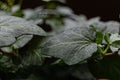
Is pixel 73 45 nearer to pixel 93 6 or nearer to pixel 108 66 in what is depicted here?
pixel 108 66

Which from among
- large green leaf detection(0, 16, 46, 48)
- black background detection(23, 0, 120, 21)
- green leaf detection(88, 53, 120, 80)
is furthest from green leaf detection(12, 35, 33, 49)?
black background detection(23, 0, 120, 21)

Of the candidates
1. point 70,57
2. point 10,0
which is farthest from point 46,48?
point 10,0

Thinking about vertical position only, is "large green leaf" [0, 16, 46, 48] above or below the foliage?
above

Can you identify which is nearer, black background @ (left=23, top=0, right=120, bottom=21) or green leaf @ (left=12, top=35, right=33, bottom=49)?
green leaf @ (left=12, top=35, right=33, bottom=49)

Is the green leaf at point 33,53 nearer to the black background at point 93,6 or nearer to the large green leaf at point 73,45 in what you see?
the large green leaf at point 73,45

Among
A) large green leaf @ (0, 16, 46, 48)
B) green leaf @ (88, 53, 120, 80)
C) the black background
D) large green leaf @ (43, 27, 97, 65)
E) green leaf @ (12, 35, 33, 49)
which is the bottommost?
the black background

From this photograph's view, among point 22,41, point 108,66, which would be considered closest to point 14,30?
point 22,41

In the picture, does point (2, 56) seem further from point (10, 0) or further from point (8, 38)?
point (10, 0)

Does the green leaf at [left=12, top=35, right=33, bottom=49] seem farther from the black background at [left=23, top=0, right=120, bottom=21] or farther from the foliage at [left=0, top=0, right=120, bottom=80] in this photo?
the black background at [left=23, top=0, right=120, bottom=21]
